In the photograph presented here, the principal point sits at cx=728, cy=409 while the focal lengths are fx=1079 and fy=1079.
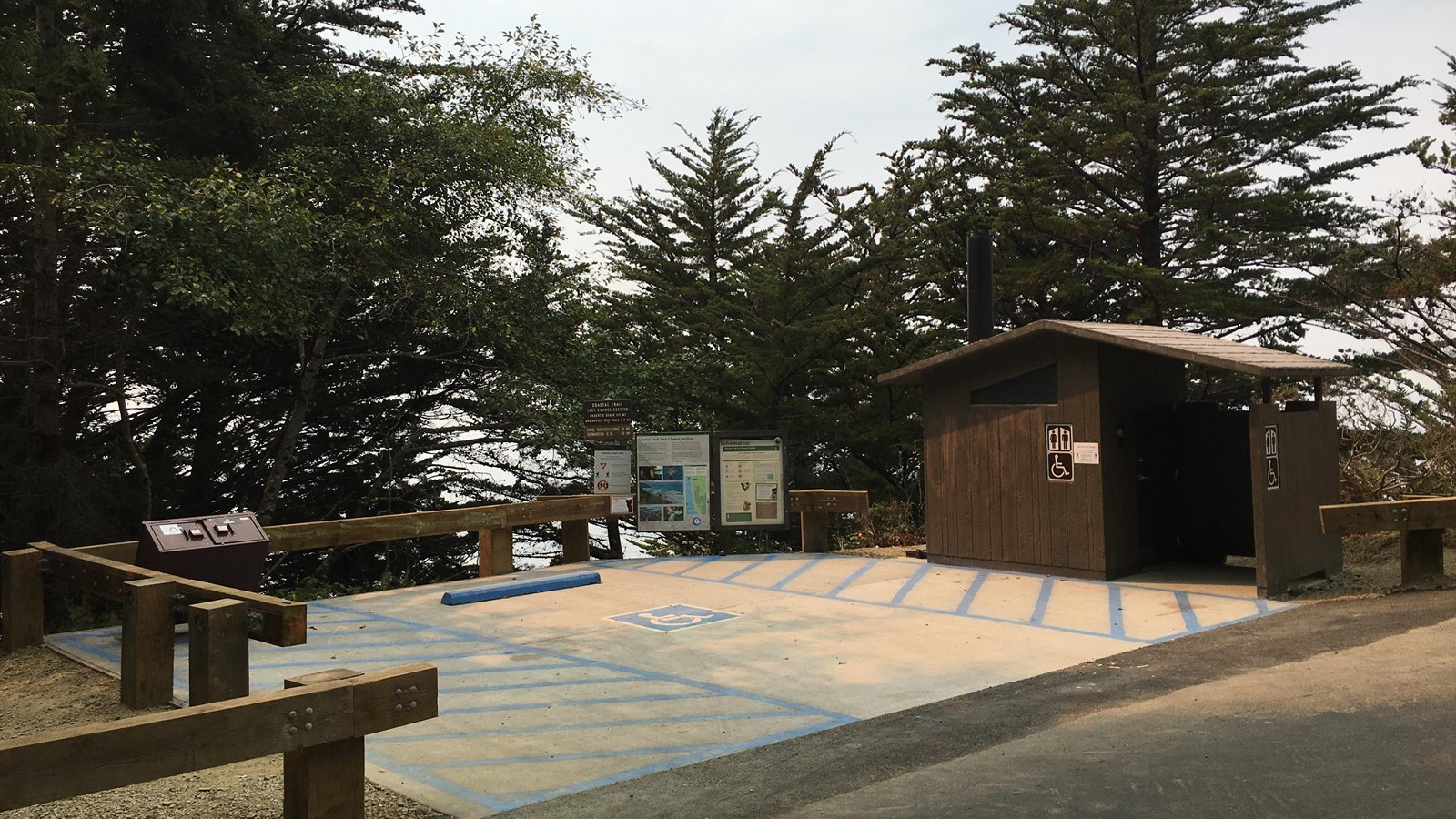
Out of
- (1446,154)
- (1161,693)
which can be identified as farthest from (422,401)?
(1446,154)

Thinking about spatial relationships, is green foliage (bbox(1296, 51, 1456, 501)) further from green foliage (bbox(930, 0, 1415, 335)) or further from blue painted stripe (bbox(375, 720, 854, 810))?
blue painted stripe (bbox(375, 720, 854, 810))

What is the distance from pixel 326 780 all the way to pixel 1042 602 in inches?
293

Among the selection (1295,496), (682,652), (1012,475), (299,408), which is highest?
(299,408)

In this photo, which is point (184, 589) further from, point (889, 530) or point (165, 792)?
point (889, 530)

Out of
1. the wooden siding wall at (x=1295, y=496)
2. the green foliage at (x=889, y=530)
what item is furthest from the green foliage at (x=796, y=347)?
the wooden siding wall at (x=1295, y=496)

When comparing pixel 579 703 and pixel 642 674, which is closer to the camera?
pixel 579 703

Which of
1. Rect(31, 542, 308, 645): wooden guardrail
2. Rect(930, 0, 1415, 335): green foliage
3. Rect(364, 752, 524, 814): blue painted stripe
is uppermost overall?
Rect(930, 0, 1415, 335): green foliage

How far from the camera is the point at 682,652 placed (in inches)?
324

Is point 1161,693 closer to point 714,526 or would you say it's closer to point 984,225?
point 714,526

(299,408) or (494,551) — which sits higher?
(299,408)

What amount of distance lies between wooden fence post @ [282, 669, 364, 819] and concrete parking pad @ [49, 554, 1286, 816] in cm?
72

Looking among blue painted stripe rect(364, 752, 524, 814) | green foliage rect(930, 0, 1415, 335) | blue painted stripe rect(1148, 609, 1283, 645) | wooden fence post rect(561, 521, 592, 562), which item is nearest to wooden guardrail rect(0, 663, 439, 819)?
blue painted stripe rect(364, 752, 524, 814)

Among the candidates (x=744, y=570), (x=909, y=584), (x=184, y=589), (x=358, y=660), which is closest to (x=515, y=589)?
(x=744, y=570)

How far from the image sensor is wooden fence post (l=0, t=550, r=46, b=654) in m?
8.13
